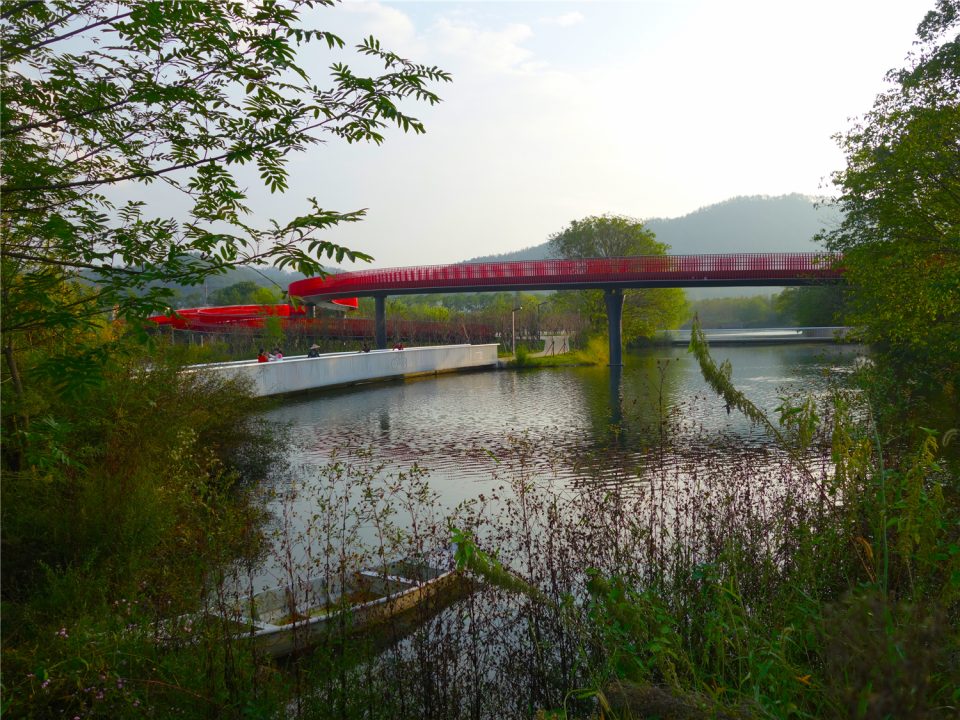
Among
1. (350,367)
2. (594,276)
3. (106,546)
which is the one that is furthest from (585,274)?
(106,546)

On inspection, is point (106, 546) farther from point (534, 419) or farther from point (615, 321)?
point (615, 321)

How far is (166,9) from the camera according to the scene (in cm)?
455

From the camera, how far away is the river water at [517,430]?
12242mm

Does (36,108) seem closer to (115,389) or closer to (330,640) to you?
(330,640)

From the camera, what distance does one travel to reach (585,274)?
4475cm

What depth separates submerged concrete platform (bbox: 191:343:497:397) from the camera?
28.0 meters

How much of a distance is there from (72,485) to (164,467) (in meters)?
2.45

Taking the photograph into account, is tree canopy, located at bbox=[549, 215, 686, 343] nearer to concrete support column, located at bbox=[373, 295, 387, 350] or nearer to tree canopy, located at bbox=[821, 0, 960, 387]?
concrete support column, located at bbox=[373, 295, 387, 350]

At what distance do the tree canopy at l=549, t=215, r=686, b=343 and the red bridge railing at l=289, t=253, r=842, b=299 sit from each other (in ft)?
52.7

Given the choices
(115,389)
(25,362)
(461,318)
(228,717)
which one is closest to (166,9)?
(228,717)

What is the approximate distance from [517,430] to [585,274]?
1049 inches

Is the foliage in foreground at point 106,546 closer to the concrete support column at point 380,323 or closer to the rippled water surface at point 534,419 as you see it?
the rippled water surface at point 534,419

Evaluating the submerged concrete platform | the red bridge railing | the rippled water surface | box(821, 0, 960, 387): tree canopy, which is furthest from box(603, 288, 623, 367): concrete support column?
box(821, 0, 960, 387): tree canopy

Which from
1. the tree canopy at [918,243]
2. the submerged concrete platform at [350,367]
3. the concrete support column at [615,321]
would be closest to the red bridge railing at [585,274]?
the concrete support column at [615,321]
